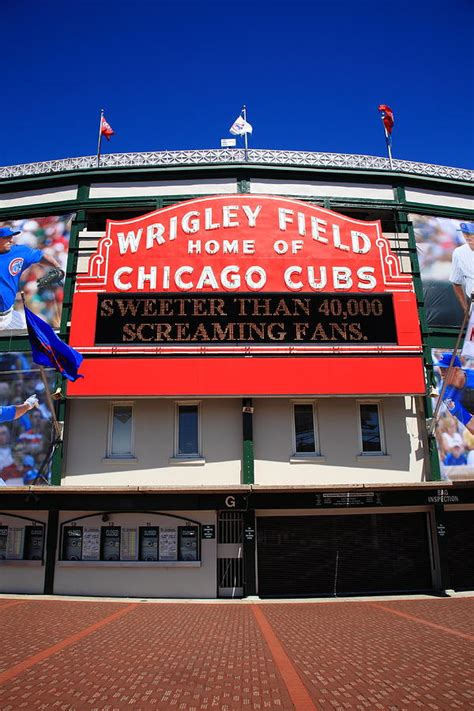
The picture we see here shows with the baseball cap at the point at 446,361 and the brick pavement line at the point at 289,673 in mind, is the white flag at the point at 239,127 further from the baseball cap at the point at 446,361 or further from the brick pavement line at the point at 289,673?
the brick pavement line at the point at 289,673

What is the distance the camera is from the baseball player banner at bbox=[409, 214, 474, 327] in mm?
18062

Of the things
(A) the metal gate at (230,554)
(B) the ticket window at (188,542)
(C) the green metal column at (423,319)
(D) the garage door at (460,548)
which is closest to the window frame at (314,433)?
(A) the metal gate at (230,554)

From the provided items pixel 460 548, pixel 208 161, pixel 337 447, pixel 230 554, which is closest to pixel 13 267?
pixel 208 161

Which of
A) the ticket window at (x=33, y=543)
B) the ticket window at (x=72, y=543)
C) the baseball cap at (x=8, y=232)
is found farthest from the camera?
the baseball cap at (x=8, y=232)

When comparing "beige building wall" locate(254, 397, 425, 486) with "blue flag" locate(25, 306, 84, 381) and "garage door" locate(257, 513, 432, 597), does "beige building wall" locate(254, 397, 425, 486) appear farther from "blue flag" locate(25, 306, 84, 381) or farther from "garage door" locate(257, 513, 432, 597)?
"blue flag" locate(25, 306, 84, 381)

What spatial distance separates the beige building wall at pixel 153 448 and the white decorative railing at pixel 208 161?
9753 millimetres

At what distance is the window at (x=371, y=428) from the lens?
16562 mm

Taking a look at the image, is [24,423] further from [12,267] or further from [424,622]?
[424,622]

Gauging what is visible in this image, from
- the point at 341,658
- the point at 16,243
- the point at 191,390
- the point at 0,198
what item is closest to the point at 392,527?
the point at 191,390

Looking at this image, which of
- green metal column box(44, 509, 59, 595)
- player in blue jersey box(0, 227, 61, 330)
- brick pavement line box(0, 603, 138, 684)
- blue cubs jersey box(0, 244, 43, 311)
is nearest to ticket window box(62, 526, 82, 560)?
green metal column box(44, 509, 59, 595)

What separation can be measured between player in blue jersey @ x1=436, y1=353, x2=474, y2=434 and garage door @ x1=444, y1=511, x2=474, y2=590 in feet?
9.82

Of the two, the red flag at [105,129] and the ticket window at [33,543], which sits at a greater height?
the red flag at [105,129]

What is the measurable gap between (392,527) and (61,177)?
701 inches

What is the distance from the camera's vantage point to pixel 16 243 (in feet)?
61.6
